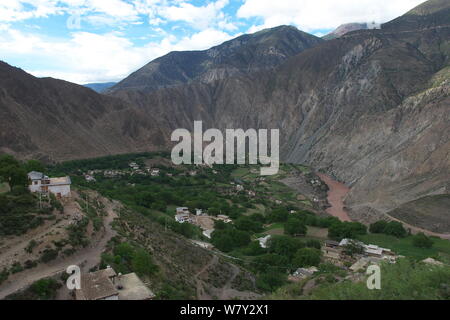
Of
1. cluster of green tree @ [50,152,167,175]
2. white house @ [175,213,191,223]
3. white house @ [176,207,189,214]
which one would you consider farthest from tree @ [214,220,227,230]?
cluster of green tree @ [50,152,167,175]

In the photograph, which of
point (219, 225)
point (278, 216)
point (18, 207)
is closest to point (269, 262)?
point (219, 225)

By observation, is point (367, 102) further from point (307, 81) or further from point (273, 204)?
point (273, 204)

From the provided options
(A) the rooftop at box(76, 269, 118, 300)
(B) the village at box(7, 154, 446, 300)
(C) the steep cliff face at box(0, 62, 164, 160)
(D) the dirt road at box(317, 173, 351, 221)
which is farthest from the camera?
(C) the steep cliff face at box(0, 62, 164, 160)

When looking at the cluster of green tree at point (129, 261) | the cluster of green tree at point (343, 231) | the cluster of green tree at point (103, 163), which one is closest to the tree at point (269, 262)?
the cluster of green tree at point (343, 231)

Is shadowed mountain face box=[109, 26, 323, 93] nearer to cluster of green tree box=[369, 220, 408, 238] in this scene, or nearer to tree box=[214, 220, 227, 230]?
cluster of green tree box=[369, 220, 408, 238]

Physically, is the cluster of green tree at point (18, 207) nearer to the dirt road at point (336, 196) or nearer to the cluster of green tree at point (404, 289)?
the cluster of green tree at point (404, 289)

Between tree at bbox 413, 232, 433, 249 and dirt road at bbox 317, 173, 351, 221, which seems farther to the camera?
dirt road at bbox 317, 173, 351, 221
